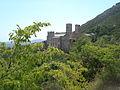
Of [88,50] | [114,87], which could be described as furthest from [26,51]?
[88,50]

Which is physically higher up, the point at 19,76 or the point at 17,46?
the point at 17,46

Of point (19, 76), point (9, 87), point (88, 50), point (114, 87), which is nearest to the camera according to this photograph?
point (9, 87)

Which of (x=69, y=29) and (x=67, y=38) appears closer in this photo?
(x=67, y=38)

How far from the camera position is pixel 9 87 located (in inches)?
124

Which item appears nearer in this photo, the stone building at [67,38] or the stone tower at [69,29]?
the stone building at [67,38]

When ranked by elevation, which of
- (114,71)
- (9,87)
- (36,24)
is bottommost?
(114,71)

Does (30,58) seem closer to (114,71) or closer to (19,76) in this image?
(19,76)

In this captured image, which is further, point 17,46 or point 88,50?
point 88,50

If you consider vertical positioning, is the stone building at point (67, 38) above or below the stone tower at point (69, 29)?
below

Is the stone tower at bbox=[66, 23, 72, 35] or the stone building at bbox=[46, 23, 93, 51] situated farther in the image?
the stone tower at bbox=[66, 23, 72, 35]

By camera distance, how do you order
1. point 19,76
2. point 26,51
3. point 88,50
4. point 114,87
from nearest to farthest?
point 19,76, point 26,51, point 114,87, point 88,50

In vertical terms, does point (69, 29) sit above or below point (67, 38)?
above

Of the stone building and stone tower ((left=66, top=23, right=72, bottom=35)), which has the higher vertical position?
stone tower ((left=66, top=23, right=72, bottom=35))

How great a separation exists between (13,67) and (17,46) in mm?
491
